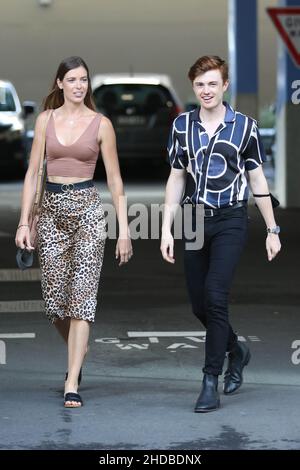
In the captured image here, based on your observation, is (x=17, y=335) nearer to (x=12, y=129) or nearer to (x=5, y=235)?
(x=5, y=235)

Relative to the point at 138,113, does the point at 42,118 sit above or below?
above

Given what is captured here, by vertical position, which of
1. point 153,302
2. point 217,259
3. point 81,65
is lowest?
point 153,302

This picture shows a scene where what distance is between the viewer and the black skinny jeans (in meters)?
8.04

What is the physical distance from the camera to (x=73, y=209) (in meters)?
8.25

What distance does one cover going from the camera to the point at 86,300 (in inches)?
326

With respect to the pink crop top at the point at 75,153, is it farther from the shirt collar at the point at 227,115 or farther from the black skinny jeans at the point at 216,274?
the black skinny jeans at the point at 216,274

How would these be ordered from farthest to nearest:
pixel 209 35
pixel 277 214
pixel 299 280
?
pixel 209 35 → pixel 277 214 → pixel 299 280

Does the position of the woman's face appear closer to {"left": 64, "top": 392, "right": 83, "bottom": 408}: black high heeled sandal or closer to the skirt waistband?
the skirt waistband

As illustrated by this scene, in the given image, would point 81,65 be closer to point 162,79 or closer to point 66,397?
point 66,397

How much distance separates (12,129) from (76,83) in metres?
19.6

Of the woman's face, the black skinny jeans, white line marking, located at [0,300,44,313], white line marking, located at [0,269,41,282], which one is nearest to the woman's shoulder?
the woman's face

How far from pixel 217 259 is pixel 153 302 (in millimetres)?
4133

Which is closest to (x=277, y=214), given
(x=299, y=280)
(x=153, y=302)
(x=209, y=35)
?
(x=299, y=280)

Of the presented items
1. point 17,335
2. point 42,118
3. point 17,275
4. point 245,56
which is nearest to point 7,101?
point 245,56
